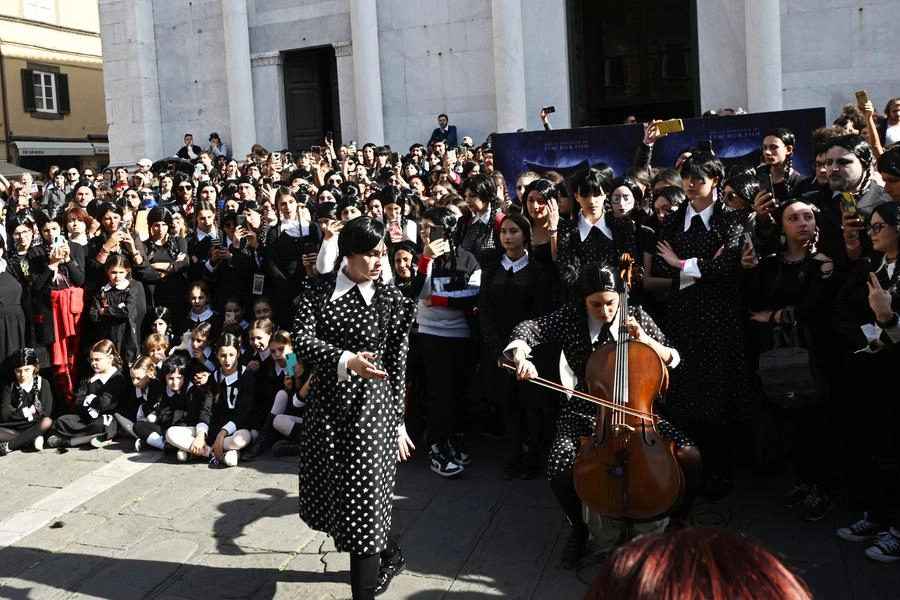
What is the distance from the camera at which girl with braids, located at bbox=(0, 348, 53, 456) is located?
23.7ft

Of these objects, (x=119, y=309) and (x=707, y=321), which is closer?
(x=707, y=321)

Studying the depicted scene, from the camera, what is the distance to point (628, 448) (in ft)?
13.0

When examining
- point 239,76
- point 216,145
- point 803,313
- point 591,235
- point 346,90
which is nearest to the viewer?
point 803,313

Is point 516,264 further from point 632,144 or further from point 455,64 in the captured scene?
point 455,64

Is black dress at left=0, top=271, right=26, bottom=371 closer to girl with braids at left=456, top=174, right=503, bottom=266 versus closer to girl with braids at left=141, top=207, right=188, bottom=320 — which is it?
girl with braids at left=141, top=207, right=188, bottom=320

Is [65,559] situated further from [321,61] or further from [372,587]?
[321,61]

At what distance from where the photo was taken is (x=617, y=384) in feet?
13.3

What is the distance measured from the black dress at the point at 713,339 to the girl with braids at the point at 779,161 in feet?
2.86

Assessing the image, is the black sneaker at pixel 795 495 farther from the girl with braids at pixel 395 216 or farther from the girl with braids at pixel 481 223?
the girl with braids at pixel 395 216

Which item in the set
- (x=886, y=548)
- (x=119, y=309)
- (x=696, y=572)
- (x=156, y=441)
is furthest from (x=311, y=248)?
(x=696, y=572)

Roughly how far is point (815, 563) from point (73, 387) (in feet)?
20.4

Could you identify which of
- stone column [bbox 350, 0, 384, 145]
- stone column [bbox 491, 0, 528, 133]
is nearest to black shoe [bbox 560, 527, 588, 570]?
stone column [bbox 491, 0, 528, 133]

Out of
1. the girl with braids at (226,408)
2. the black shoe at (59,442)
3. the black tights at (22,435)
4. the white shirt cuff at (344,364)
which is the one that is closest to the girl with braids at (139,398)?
the black shoe at (59,442)

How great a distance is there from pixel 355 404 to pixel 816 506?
258 cm
